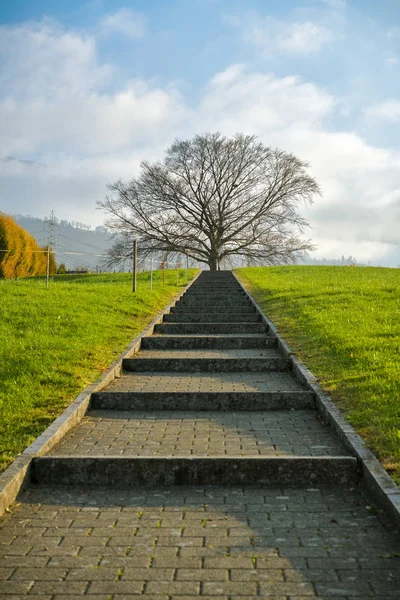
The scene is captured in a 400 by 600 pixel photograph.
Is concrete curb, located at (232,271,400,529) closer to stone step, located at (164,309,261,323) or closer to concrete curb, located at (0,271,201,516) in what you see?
concrete curb, located at (0,271,201,516)

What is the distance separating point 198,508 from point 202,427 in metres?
1.77

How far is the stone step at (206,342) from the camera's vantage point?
10.1m

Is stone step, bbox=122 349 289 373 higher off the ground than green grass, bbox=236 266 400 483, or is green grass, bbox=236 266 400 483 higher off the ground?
green grass, bbox=236 266 400 483

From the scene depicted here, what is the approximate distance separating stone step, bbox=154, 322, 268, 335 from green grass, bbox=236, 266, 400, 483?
0.63m

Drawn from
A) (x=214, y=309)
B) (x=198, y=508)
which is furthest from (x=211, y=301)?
(x=198, y=508)

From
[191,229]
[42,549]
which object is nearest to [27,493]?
[42,549]

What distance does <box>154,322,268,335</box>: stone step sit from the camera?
11.5 metres

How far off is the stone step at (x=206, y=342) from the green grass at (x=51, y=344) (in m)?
0.46

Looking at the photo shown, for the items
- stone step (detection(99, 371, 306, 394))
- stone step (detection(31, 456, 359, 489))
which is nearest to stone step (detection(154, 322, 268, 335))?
stone step (detection(99, 371, 306, 394))

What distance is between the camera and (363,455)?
183 inches

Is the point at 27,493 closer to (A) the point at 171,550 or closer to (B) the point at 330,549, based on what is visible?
(A) the point at 171,550

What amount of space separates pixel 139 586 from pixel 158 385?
174 inches

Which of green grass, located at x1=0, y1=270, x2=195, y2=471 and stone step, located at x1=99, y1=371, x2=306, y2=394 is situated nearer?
green grass, located at x1=0, y1=270, x2=195, y2=471

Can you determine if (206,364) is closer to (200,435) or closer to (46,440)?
(200,435)
